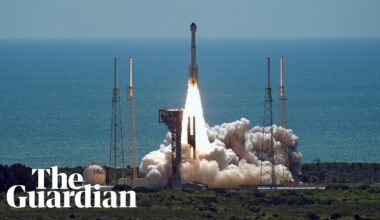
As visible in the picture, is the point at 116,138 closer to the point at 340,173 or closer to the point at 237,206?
the point at 340,173

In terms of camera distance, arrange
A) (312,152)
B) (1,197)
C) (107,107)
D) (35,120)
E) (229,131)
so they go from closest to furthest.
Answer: (1,197) → (229,131) → (312,152) → (35,120) → (107,107)

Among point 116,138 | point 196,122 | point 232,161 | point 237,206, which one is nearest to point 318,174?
point 232,161

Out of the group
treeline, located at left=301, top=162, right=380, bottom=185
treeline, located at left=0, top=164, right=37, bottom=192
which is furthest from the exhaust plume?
treeline, located at left=0, top=164, right=37, bottom=192

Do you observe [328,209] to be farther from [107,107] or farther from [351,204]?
[107,107]

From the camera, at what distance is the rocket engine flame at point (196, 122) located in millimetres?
92562

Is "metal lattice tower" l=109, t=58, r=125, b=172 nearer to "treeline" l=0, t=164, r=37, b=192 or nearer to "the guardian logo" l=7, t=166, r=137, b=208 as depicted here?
"the guardian logo" l=7, t=166, r=137, b=208

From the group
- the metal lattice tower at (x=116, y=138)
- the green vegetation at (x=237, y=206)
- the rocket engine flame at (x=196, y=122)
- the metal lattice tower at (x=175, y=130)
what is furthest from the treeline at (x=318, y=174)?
the metal lattice tower at (x=175, y=130)

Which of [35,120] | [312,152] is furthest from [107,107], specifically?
[312,152]

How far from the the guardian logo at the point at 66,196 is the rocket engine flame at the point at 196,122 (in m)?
5.55

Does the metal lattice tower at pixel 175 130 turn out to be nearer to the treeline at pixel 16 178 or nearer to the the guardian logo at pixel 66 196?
the the guardian logo at pixel 66 196

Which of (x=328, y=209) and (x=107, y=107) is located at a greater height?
(x=107, y=107)

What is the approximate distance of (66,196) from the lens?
87.8 meters

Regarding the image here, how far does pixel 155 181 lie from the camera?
9288cm

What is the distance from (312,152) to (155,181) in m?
37.4
